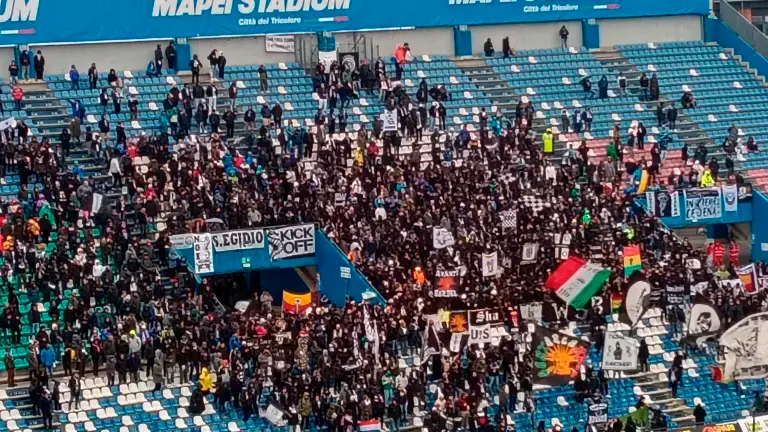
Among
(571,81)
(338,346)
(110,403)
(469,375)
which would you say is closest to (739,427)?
(469,375)

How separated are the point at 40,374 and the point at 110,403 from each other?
71.9 inches

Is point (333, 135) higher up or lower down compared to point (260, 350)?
higher up

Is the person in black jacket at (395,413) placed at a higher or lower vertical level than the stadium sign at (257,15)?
lower

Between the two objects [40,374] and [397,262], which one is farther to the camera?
[397,262]

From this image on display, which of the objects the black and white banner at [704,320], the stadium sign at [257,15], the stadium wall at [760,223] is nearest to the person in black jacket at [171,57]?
the stadium sign at [257,15]

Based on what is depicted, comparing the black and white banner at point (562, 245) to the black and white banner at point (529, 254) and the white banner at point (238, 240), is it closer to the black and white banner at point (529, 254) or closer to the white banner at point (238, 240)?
the black and white banner at point (529, 254)

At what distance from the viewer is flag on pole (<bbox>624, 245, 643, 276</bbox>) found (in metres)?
50.7

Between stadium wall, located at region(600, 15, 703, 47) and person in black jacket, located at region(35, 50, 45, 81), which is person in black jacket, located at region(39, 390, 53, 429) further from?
stadium wall, located at region(600, 15, 703, 47)

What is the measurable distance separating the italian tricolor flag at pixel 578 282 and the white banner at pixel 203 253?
859 centimetres

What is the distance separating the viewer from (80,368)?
1732 inches

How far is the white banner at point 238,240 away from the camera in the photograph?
49.6 m

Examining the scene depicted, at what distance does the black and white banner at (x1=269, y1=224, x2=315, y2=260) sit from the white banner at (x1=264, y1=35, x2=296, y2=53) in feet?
33.6

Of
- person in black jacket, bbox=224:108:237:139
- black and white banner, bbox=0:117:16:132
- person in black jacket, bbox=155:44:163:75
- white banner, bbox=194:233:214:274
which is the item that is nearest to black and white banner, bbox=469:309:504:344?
white banner, bbox=194:233:214:274

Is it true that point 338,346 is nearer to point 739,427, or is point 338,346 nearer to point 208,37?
point 739,427
